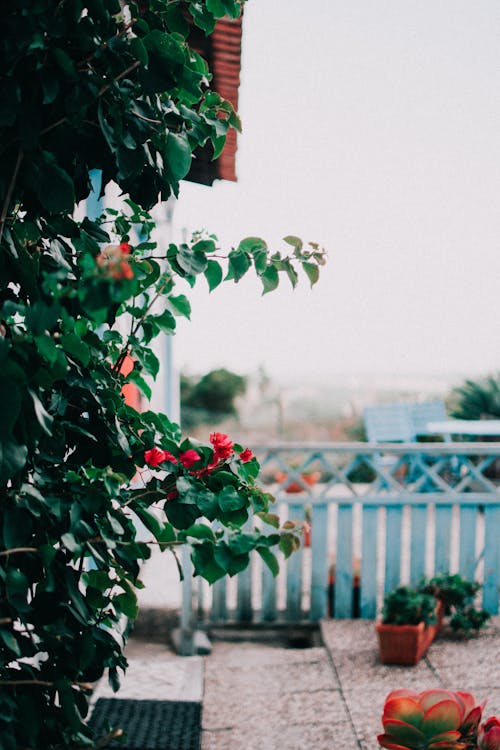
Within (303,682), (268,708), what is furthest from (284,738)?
(303,682)

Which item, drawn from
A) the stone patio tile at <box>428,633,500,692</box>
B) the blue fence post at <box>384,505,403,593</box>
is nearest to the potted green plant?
the stone patio tile at <box>428,633,500,692</box>

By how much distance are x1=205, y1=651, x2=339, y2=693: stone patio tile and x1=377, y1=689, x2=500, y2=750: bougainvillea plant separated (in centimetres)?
137

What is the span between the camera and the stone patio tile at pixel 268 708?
2811 mm

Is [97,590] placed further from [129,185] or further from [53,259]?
[129,185]

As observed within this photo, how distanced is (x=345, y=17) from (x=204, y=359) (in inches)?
275

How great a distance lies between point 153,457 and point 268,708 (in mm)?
2133

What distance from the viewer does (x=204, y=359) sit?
13.9 m

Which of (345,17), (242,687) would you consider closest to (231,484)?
(242,687)

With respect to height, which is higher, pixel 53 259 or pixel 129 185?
pixel 129 185

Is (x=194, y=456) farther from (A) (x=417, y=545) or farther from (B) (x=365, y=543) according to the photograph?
(A) (x=417, y=545)

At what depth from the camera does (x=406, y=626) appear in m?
3.34

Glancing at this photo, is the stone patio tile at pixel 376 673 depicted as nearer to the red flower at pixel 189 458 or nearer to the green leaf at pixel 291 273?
the red flower at pixel 189 458

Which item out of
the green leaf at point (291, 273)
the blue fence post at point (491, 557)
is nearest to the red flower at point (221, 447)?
the green leaf at point (291, 273)

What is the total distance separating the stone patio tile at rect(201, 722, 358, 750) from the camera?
2.59m
